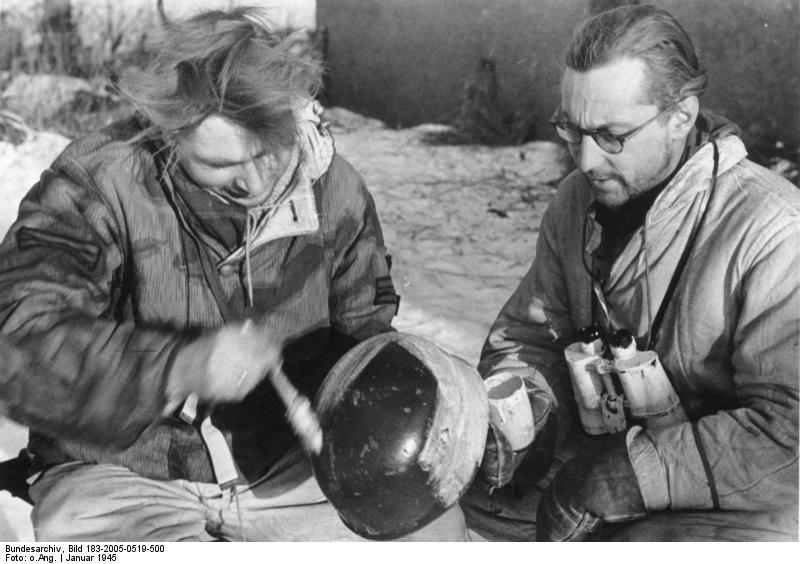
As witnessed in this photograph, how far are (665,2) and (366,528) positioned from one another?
165 inches

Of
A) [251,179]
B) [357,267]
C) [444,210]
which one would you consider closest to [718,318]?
[357,267]

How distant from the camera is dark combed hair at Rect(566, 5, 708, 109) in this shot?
245cm

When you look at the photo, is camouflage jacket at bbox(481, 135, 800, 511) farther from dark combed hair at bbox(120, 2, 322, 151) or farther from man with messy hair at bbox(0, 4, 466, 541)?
dark combed hair at bbox(120, 2, 322, 151)

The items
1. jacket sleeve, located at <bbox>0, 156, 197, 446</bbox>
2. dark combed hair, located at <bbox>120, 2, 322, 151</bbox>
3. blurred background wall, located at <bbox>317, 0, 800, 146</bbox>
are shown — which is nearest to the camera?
jacket sleeve, located at <bbox>0, 156, 197, 446</bbox>

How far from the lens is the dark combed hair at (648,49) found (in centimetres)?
245

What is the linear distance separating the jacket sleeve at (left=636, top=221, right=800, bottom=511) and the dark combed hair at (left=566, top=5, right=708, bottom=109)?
0.41 metres

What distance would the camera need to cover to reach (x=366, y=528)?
7.60ft

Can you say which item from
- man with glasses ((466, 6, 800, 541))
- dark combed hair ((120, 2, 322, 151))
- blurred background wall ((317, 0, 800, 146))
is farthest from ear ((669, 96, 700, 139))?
blurred background wall ((317, 0, 800, 146))

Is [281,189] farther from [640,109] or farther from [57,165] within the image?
[640,109]

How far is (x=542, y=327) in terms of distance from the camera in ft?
9.37

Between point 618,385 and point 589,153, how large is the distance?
1.84ft

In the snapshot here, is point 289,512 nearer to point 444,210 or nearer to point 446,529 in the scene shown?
point 446,529

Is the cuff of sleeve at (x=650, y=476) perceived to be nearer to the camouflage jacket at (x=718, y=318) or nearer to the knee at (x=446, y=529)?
the camouflage jacket at (x=718, y=318)

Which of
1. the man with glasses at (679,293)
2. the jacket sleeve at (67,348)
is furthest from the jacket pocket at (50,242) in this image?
the man with glasses at (679,293)
